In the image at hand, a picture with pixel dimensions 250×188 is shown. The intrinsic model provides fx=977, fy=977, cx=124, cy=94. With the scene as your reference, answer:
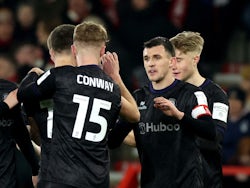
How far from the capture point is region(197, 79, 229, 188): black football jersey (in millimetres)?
8117

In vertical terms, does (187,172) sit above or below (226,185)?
above

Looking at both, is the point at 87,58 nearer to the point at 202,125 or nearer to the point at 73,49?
the point at 73,49

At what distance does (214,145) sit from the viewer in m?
8.18

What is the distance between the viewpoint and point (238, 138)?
11.6 meters

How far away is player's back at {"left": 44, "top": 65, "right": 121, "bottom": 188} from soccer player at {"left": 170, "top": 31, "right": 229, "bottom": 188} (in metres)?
1.07

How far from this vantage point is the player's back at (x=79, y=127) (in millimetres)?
6941

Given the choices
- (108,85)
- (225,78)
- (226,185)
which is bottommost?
(226,185)

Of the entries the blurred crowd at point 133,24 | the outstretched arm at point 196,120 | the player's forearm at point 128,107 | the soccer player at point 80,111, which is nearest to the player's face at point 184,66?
the outstretched arm at point 196,120

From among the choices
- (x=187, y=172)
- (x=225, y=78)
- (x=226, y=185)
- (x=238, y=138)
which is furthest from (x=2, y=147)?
(x=225, y=78)

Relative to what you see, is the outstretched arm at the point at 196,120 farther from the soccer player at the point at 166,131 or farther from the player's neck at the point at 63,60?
the player's neck at the point at 63,60

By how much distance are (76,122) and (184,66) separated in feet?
5.68

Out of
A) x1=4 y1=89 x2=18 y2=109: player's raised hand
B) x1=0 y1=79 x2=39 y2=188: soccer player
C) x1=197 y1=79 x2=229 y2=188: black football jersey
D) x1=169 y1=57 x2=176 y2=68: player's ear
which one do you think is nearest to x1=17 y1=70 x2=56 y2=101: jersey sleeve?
A: x1=4 y1=89 x2=18 y2=109: player's raised hand

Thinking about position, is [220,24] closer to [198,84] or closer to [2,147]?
[198,84]

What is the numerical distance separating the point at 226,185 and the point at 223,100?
8.42ft
